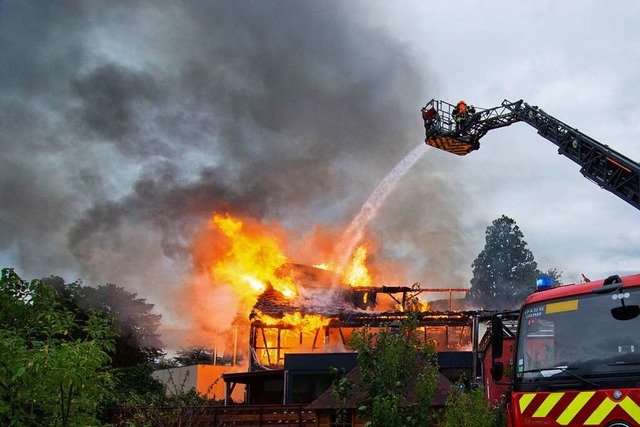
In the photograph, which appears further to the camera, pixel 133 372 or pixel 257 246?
pixel 257 246

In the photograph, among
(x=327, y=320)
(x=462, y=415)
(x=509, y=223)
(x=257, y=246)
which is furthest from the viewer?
(x=509, y=223)

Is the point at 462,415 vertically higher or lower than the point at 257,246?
lower

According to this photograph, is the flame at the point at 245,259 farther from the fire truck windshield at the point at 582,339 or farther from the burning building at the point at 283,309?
the fire truck windshield at the point at 582,339

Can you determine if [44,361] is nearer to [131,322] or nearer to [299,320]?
[299,320]

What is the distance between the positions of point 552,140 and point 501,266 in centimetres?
5060

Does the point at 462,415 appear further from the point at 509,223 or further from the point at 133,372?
the point at 509,223

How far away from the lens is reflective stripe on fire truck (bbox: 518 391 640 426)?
19.1ft

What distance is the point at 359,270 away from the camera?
3794 centimetres

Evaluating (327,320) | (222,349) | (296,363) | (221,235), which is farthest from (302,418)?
(222,349)

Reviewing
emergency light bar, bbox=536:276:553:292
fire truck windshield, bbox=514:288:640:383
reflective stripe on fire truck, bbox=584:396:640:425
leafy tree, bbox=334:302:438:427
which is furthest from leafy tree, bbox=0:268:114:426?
emergency light bar, bbox=536:276:553:292

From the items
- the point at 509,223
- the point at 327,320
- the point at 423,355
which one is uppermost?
the point at 509,223

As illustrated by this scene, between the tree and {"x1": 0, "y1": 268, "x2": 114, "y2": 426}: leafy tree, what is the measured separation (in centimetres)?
6055

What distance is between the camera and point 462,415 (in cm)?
1005

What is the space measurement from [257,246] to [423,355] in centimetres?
2786
